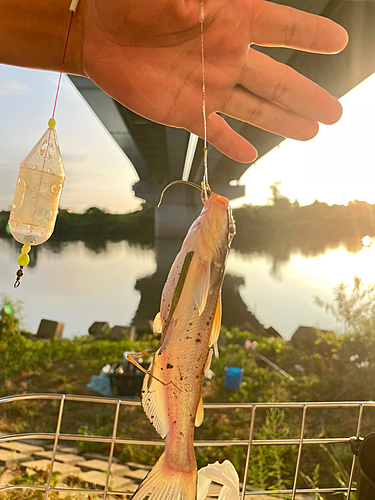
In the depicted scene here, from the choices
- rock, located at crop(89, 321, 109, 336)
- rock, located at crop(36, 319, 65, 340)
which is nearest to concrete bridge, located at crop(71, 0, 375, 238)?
rock, located at crop(89, 321, 109, 336)

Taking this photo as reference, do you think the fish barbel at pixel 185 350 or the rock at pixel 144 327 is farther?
the rock at pixel 144 327

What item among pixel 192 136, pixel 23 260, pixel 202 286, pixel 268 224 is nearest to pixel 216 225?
pixel 202 286

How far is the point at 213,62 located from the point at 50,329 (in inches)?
205

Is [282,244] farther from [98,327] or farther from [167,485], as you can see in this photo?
[167,485]

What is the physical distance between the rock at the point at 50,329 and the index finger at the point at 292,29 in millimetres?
5244

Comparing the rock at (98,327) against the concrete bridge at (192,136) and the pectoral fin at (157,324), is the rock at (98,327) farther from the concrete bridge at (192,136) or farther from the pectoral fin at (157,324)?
A: the pectoral fin at (157,324)

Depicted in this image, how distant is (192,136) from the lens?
263 cm

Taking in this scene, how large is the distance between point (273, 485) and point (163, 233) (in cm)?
309

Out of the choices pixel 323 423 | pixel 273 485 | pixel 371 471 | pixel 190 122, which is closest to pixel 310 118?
pixel 190 122

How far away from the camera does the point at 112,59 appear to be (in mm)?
757

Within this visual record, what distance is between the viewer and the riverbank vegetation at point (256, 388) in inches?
108

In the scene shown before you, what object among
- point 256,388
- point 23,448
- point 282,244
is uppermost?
point 282,244

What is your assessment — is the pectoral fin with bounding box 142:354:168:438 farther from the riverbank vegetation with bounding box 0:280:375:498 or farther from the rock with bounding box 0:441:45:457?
the rock with bounding box 0:441:45:457

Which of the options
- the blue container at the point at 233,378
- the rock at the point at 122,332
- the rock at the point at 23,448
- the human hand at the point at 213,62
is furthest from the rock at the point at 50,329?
the human hand at the point at 213,62
